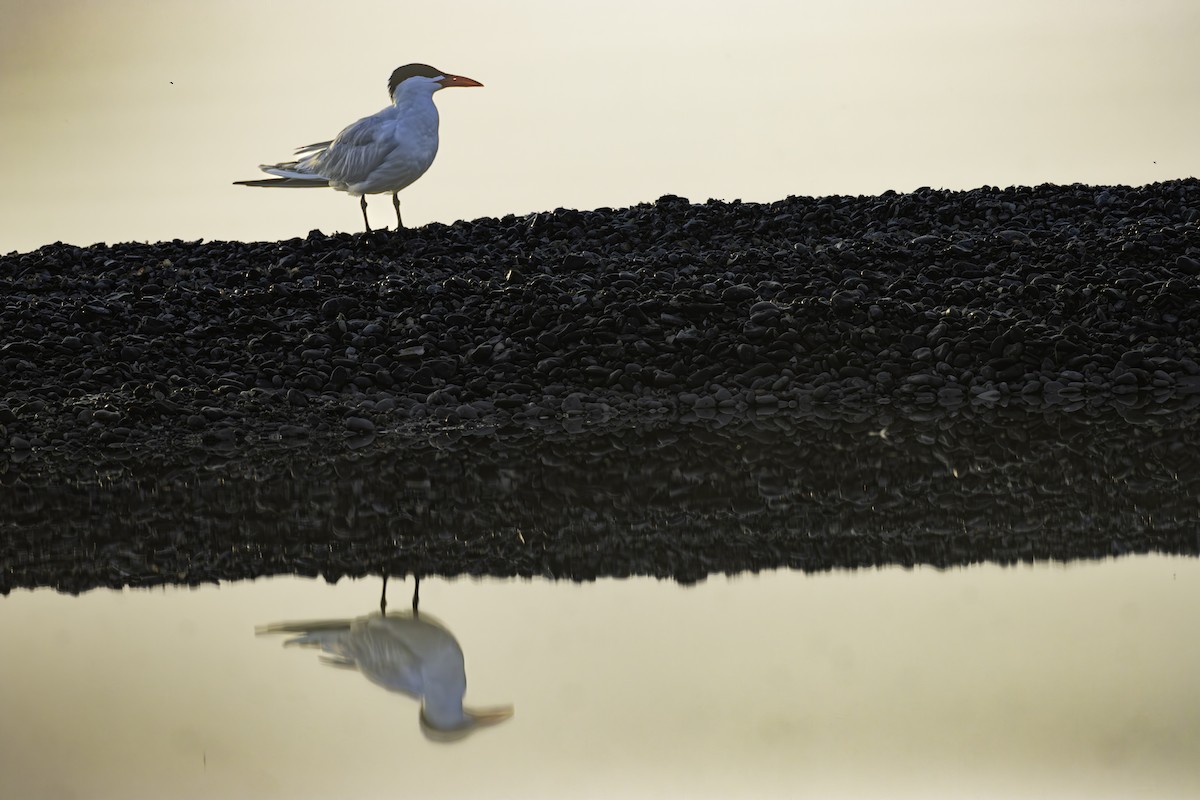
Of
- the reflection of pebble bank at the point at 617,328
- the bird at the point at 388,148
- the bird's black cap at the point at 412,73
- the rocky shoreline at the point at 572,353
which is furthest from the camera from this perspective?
the bird's black cap at the point at 412,73

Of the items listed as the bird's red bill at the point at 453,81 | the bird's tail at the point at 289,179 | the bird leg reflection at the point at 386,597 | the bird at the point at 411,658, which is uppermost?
the bird's red bill at the point at 453,81

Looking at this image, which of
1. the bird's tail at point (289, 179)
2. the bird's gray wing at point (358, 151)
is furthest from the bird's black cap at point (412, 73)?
the bird's tail at point (289, 179)

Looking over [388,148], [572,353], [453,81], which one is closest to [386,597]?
[572,353]

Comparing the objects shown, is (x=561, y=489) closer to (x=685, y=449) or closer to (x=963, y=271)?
(x=685, y=449)

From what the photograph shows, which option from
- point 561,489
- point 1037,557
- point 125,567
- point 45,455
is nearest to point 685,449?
point 561,489

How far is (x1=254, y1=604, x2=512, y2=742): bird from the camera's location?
11.3 feet

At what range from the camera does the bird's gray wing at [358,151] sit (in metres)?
11.1

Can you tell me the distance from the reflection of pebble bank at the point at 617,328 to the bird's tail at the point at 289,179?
0.62m

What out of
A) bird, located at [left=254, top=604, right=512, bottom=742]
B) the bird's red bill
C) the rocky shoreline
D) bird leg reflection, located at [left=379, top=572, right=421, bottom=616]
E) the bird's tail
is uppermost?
the bird's red bill

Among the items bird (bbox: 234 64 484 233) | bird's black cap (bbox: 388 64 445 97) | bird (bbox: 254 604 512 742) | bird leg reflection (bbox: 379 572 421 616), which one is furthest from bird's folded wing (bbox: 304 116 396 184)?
bird (bbox: 254 604 512 742)

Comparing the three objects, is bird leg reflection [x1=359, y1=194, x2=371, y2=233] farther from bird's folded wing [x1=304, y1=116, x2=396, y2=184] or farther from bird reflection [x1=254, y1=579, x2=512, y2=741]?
bird reflection [x1=254, y1=579, x2=512, y2=741]

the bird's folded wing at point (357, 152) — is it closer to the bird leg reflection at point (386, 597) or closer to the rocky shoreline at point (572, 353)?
the rocky shoreline at point (572, 353)

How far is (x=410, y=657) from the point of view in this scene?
390 cm

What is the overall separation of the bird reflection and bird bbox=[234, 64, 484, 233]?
7.11m
